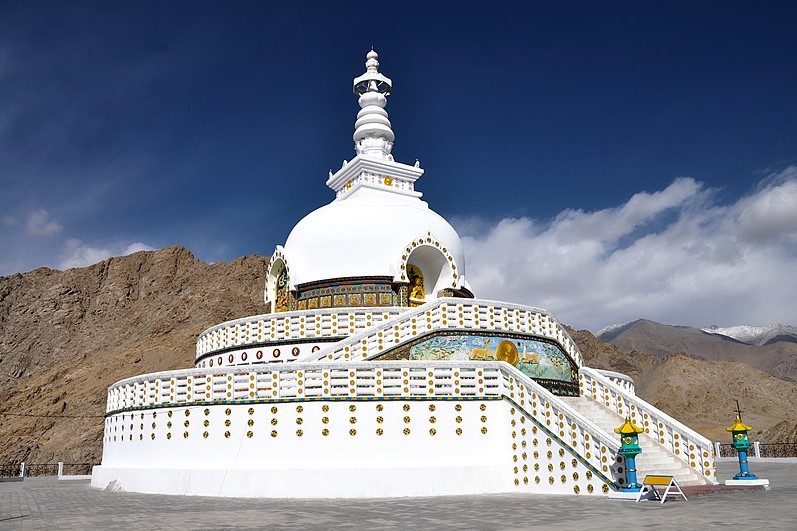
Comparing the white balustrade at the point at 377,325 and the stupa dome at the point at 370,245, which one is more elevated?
the stupa dome at the point at 370,245

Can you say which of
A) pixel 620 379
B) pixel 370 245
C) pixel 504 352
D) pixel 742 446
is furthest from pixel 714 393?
pixel 742 446

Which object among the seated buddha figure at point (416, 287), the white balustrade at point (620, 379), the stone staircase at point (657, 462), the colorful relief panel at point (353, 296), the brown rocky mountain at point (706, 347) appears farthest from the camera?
the brown rocky mountain at point (706, 347)

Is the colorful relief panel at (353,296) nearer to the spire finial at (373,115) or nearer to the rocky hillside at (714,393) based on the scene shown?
the spire finial at (373,115)

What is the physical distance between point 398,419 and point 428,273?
10.9 meters

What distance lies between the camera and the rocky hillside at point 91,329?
182 ft

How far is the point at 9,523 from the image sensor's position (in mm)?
11609

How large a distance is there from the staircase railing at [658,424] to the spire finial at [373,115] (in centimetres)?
1438

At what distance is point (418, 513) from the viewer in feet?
38.1

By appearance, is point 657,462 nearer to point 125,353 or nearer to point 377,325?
point 377,325

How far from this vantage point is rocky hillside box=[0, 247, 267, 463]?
55331mm

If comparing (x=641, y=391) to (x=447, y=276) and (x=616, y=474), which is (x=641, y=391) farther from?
(x=616, y=474)

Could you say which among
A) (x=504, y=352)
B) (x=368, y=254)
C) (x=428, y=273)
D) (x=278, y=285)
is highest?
(x=368, y=254)

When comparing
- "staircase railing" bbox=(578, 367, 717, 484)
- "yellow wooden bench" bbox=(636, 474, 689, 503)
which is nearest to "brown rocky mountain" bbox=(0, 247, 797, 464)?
"staircase railing" bbox=(578, 367, 717, 484)

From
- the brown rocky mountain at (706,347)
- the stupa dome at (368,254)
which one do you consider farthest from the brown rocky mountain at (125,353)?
the brown rocky mountain at (706,347)
